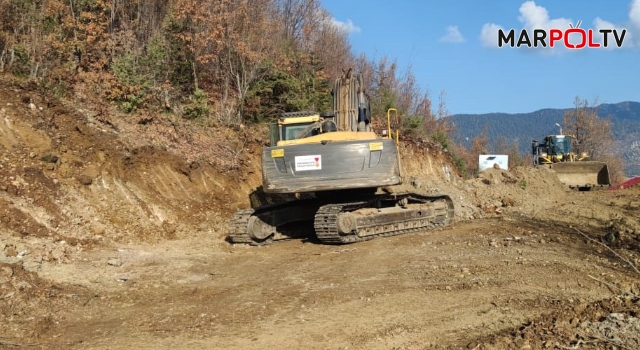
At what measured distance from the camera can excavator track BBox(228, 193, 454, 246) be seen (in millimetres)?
9852

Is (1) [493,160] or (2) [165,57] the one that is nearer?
(2) [165,57]

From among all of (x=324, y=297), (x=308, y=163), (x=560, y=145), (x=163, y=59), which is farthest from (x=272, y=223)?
(x=560, y=145)

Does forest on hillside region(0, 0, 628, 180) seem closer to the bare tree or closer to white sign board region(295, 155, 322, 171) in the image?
white sign board region(295, 155, 322, 171)

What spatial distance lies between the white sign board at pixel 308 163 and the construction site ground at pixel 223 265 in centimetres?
143

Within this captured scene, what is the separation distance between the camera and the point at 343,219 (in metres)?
9.84

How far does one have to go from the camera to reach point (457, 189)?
1766 centimetres

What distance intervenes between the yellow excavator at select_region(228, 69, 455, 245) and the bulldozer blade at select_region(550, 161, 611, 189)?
12.3 metres

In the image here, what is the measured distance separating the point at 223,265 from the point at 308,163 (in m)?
2.39

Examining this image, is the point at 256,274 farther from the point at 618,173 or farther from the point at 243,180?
the point at 618,173

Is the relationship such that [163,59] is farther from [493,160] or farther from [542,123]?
[542,123]

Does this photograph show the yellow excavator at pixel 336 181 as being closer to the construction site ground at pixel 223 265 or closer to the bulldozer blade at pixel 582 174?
the construction site ground at pixel 223 265

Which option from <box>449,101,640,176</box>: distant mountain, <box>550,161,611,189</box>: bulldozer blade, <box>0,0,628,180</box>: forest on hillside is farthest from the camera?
<box>449,101,640,176</box>: distant mountain

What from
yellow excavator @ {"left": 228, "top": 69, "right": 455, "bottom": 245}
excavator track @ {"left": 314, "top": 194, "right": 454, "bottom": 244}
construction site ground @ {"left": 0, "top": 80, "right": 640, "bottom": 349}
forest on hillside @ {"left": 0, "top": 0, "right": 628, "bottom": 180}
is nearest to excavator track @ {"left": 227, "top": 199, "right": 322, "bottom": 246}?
yellow excavator @ {"left": 228, "top": 69, "right": 455, "bottom": 245}

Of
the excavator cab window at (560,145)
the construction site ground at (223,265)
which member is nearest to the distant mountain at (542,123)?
the excavator cab window at (560,145)
